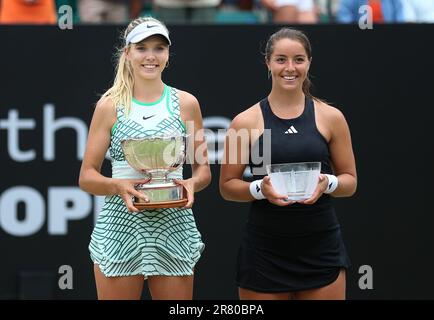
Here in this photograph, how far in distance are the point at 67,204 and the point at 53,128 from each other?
0.45m

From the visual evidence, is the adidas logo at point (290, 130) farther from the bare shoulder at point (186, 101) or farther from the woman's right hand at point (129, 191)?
the woman's right hand at point (129, 191)

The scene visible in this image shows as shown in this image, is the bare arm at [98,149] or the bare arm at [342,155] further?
the bare arm at [342,155]

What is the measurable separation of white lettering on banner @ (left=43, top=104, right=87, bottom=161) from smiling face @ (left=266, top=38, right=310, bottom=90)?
6.11 ft

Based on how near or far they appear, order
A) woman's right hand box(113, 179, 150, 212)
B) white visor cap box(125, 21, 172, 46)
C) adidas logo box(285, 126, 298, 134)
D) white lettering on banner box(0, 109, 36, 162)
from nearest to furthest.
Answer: woman's right hand box(113, 179, 150, 212) < white visor cap box(125, 21, 172, 46) < adidas logo box(285, 126, 298, 134) < white lettering on banner box(0, 109, 36, 162)

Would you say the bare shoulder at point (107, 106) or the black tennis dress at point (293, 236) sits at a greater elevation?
the bare shoulder at point (107, 106)

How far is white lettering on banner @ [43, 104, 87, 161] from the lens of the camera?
582cm

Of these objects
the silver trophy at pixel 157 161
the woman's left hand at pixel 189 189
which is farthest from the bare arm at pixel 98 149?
the woman's left hand at pixel 189 189

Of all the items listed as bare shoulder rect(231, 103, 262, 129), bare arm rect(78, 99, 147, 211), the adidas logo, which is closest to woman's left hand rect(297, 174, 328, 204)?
the adidas logo

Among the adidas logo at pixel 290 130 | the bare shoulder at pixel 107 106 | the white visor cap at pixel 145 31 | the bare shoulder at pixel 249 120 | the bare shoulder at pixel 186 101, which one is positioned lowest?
the adidas logo at pixel 290 130

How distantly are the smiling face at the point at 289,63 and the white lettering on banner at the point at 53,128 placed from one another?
1864 millimetres

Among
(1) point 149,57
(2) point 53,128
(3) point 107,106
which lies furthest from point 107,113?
(2) point 53,128

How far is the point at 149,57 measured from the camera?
4.16 metres

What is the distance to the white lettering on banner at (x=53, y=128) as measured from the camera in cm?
582

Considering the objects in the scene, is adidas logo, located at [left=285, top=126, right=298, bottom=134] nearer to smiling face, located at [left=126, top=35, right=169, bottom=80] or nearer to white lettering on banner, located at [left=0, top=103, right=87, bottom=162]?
smiling face, located at [left=126, top=35, right=169, bottom=80]
